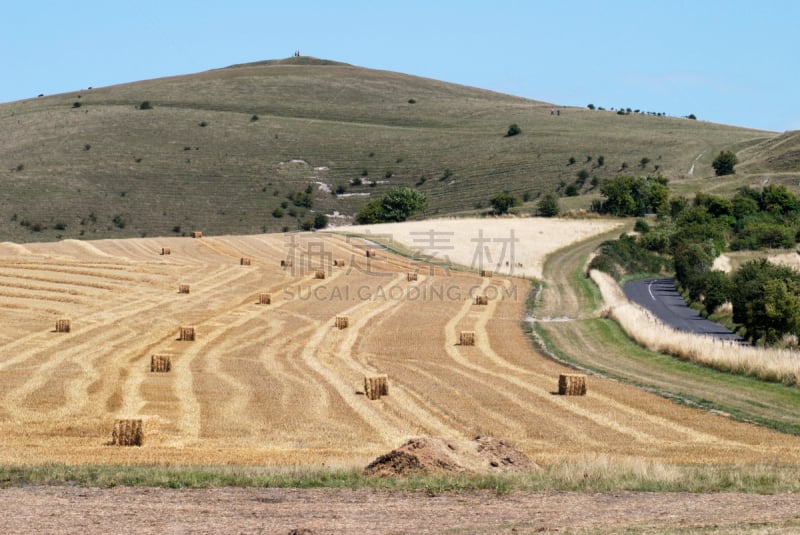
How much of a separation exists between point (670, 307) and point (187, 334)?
1273 inches

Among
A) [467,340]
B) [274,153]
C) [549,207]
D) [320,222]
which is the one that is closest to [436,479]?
[467,340]

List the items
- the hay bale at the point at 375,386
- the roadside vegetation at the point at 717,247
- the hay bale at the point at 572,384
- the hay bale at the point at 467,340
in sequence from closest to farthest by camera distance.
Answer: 1. the hay bale at the point at 375,386
2. the hay bale at the point at 572,384
3. the hay bale at the point at 467,340
4. the roadside vegetation at the point at 717,247

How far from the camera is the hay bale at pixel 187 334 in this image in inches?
1547

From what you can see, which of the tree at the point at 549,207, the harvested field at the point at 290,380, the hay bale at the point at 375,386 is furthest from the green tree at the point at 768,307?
the tree at the point at 549,207

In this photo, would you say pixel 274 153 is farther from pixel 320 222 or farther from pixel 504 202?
pixel 504 202

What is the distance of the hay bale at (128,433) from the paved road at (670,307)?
33.5 m

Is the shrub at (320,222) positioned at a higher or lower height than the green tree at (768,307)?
higher

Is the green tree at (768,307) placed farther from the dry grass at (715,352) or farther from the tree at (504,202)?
the tree at (504,202)

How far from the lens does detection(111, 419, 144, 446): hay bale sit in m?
21.3

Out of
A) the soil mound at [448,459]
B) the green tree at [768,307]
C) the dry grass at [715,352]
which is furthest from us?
the green tree at [768,307]

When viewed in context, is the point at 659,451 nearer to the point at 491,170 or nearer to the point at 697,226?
the point at 697,226

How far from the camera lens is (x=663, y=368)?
3566cm

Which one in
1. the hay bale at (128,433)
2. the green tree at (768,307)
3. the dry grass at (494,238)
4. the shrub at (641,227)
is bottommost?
the hay bale at (128,433)

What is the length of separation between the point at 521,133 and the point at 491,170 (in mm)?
20241
